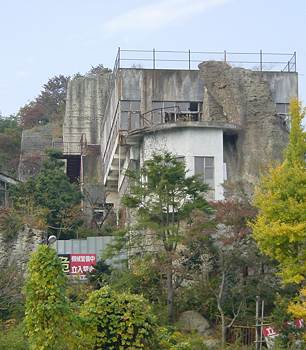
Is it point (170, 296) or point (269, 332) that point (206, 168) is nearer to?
point (170, 296)

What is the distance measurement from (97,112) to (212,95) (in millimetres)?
18868

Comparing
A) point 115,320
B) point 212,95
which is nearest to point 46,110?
point 212,95

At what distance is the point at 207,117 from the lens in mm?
33156

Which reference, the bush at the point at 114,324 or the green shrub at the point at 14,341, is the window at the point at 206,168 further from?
the bush at the point at 114,324

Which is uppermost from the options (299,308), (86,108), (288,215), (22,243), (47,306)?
(86,108)

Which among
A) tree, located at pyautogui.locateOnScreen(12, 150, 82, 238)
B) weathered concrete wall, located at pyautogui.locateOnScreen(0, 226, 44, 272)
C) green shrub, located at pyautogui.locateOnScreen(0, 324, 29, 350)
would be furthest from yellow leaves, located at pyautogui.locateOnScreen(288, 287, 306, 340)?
tree, located at pyautogui.locateOnScreen(12, 150, 82, 238)

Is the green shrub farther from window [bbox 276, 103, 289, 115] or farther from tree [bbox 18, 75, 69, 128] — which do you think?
tree [bbox 18, 75, 69, 128]

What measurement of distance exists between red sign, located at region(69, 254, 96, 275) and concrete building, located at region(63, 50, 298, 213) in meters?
4.30

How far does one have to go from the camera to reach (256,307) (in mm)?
23891

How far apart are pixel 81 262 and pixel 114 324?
13103mm

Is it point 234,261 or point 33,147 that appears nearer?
point 234,261

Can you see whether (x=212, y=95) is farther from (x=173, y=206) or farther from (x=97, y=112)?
(x=97, y=112)

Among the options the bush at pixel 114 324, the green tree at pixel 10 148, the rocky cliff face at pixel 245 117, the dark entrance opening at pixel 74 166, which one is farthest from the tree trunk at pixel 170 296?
the green tree at pixel 10 148

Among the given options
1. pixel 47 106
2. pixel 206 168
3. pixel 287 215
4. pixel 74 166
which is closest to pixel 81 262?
pixel 206 168
